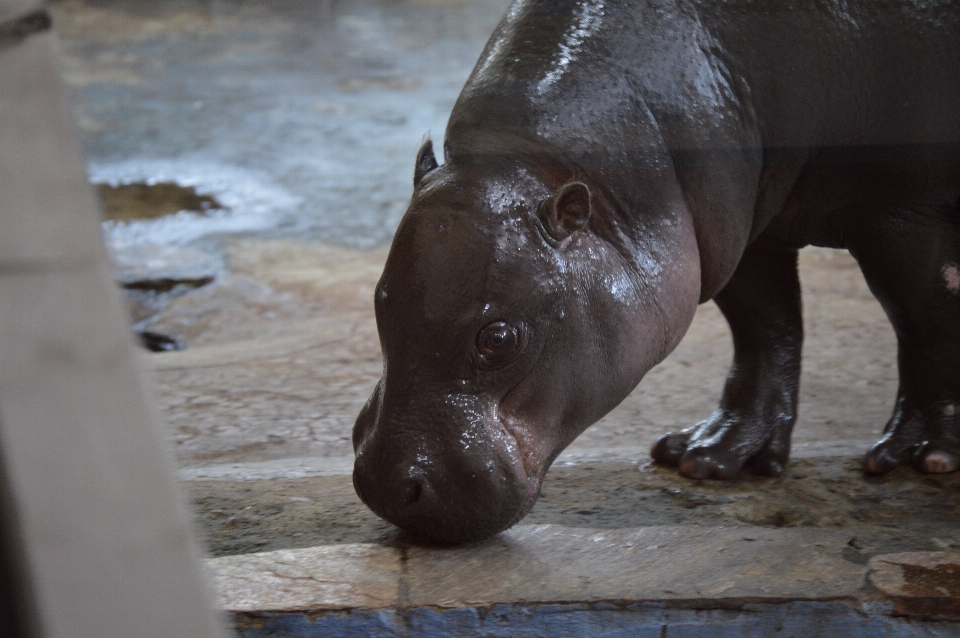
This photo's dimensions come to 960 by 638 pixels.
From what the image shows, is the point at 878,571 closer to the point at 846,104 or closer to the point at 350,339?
the point at 846,104

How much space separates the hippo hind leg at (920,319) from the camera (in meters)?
2.75

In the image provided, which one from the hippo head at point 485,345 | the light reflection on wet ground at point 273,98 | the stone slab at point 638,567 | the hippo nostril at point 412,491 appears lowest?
the light reflection on wet ground at point 273,98

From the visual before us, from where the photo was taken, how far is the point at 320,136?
9758mm

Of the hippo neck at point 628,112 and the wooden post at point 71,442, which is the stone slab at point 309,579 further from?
the wooden post at point 71,442

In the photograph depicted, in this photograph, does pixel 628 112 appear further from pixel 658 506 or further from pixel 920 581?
pixel 920 581

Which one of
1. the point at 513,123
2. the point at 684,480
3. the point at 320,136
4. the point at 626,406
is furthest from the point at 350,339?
the point at 320,136

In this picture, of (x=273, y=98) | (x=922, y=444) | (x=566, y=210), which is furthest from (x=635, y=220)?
(x=273, y=98)

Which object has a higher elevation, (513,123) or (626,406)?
(513,123)

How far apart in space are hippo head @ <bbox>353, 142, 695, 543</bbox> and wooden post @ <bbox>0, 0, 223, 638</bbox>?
1359mm

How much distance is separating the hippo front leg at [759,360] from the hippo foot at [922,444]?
0.26m

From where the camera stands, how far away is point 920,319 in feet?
9.32

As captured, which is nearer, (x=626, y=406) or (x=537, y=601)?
(x=537, y=601)

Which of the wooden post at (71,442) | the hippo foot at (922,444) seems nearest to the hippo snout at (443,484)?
the hippo foot at (922,444)

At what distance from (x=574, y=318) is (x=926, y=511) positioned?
1.12 metres
